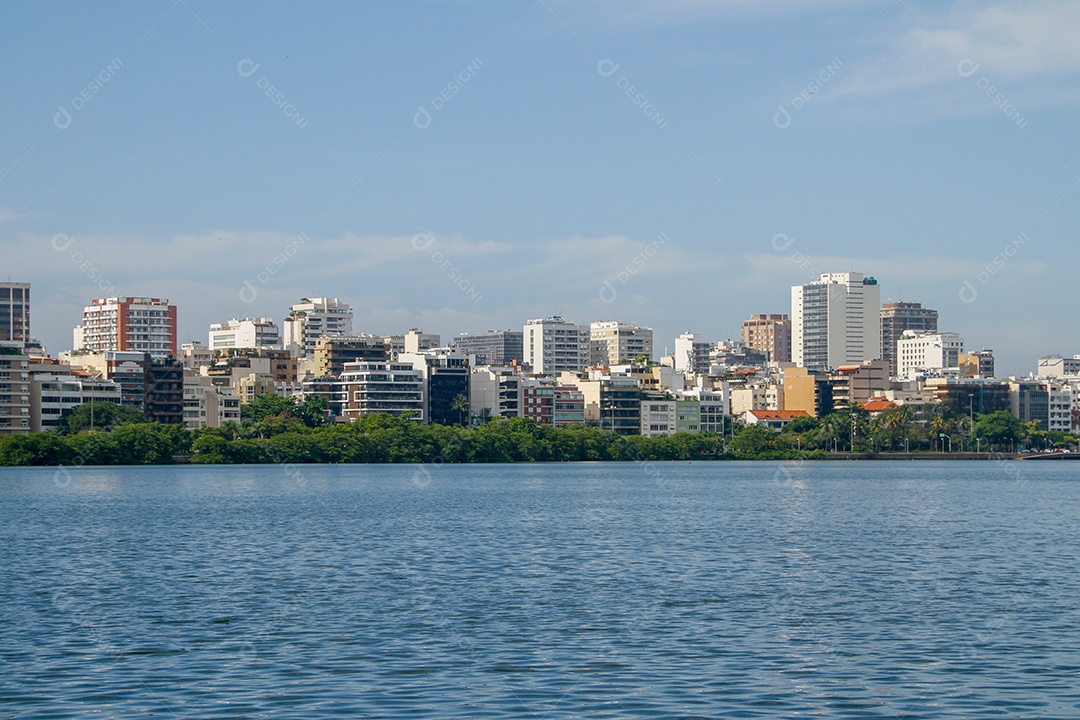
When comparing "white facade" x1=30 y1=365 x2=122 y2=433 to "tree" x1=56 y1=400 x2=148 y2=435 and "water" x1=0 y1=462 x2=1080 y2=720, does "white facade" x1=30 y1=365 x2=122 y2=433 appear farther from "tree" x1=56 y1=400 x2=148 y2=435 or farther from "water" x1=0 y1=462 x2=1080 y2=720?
"water" x1=0 y1=462 x2=1080 y2=720

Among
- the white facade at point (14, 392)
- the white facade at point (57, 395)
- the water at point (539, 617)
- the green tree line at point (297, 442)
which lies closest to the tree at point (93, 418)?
the green tree line at point (297, 442)

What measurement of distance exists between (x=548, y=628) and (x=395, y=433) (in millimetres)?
145289

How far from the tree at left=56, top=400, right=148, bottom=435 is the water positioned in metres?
108

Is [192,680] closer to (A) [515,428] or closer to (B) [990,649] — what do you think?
(B) [990,649]

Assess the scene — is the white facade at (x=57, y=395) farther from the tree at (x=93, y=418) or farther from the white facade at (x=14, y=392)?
the white facade at (x=14, y=392)

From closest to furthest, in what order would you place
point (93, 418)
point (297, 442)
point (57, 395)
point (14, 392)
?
point (297, 442) < point (93, 418) < point (14, 392) < point (57, 395)

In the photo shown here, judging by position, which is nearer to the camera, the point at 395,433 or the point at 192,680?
the point at 192,680

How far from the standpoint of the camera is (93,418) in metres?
174

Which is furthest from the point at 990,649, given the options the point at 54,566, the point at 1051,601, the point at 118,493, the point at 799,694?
the point at 118,493

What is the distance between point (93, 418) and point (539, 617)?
494 ft

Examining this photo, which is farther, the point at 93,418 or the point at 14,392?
the point at 14,392

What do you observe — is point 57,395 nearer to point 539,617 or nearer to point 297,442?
point 297,442

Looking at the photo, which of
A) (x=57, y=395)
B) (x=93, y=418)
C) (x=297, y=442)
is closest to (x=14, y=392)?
(x=57, y=395)

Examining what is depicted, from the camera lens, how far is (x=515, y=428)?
625ft
